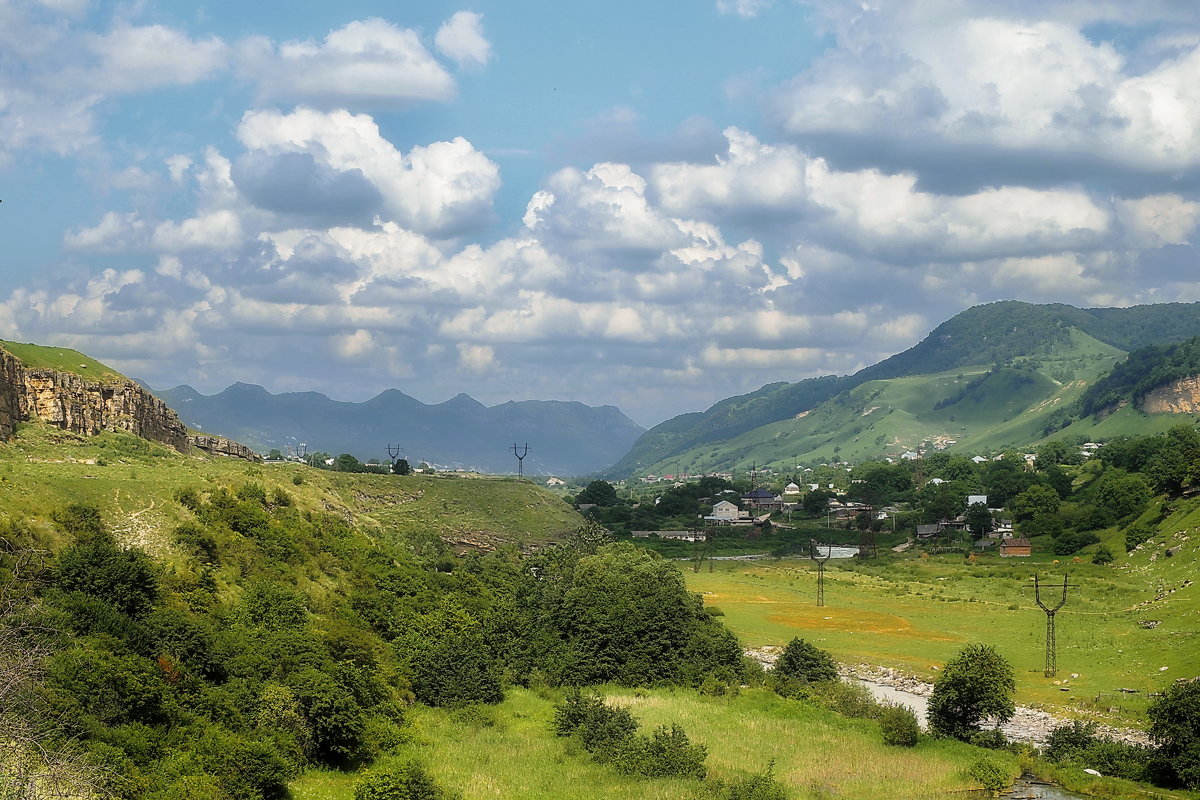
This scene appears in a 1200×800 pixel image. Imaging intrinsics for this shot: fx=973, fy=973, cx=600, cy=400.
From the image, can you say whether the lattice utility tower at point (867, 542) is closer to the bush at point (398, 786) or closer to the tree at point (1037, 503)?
the tree at point (1037, 503)

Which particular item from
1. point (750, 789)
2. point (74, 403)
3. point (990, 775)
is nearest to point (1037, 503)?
point (990, 775)

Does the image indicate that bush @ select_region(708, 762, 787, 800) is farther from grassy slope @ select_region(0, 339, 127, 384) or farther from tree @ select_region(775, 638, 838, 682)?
grassy slope @ select_region(0, 339, 127, 384)

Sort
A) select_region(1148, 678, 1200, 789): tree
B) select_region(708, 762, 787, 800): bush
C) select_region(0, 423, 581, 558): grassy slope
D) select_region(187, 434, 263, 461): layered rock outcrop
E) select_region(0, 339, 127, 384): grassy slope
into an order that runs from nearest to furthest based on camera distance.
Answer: select_region(708, 762, 787, 800): bush, select_region(1148, 678, 1200, 789): tree, select_region(0, 423, 581, 558): grassy slope, select_region(0, 339, 127, 384): grassy slope, select_region(187, 434, 263, 461): layered rock outcrop

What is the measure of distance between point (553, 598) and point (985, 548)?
99.1 metres

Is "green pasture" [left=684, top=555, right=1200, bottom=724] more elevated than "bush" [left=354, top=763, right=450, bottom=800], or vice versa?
"bush" [left=354, top=763, right=450, bottom=800]

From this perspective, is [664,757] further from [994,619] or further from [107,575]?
[994,619]

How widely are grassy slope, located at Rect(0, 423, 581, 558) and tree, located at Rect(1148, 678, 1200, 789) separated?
48.7 meters

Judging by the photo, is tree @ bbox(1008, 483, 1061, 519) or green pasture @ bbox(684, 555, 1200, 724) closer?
green pasture @ bbox(684, 555, 1200, 724)

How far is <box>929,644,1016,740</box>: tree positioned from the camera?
169ft

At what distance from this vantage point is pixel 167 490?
5559 centimetres

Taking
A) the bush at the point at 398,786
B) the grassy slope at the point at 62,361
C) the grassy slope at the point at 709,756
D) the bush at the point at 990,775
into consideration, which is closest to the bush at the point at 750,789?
the grassy slope at the point at 709,756

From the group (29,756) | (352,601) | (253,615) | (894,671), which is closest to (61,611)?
(253,615)

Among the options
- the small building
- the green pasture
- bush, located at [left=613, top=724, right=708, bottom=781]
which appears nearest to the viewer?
bush, located at [left=613, top=724, right=708, bottom=781]

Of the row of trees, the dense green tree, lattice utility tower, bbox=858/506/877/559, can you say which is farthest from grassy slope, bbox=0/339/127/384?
lattice utility tower, bbox=858/506/877/559
